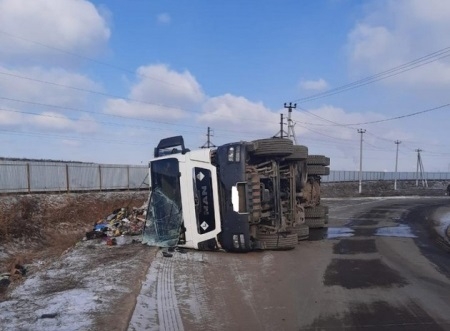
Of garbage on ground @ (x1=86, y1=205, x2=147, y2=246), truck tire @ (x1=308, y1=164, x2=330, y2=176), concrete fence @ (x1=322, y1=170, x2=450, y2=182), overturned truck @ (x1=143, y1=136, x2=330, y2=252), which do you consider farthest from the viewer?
concrete fence @ (x1=322, y1=170, x2=450, y2=182)

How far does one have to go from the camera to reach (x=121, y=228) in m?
15.2

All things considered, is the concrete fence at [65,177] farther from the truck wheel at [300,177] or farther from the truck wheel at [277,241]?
the truck wheel at [277,241]

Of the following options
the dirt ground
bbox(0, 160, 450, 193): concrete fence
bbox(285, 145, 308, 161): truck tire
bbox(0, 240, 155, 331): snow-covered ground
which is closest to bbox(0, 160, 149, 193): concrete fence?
bbox(0, 160, 450, 193): concrete fence

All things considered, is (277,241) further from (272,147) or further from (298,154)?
(298,154)

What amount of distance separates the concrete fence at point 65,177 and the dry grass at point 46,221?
2.83m

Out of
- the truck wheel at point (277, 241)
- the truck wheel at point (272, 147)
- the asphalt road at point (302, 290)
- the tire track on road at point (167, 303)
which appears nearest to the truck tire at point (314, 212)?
the asphalt road at point (302, 290)

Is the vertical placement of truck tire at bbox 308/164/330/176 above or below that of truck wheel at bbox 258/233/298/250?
above

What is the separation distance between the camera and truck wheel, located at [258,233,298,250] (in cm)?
1079

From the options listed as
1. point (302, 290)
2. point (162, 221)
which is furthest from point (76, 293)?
point (162, 221)

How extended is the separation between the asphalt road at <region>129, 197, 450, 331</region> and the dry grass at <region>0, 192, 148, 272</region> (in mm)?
7657

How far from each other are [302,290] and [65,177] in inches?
1071

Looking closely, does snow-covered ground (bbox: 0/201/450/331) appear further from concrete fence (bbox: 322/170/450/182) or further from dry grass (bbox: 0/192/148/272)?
concrete fence (bbox: 322/170/450/182)

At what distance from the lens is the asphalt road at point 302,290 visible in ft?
18.9

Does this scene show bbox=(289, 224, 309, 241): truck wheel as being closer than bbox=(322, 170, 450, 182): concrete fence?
Yes
